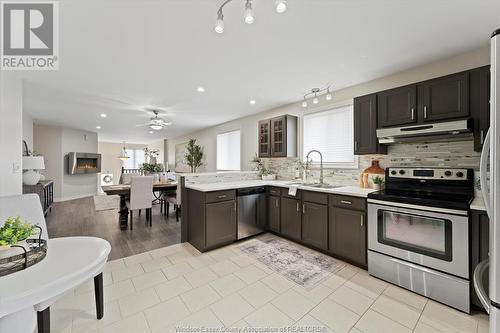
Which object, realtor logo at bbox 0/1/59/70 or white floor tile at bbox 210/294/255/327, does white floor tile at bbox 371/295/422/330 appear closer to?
white floor tile at bbox 210/294/255/327

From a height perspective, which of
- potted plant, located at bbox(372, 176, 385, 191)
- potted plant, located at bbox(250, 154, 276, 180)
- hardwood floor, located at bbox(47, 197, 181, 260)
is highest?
potted plant, located at bbox(250, 154, 276, 180)

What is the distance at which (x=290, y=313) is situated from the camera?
5.86ft

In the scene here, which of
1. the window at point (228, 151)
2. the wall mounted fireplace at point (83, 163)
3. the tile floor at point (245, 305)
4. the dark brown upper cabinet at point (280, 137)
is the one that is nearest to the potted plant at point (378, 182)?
the tile floor at point (245, 305)

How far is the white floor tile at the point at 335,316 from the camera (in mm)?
1640

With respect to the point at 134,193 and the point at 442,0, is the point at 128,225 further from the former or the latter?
the point at 442,0

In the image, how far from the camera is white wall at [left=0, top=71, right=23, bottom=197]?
2.55m

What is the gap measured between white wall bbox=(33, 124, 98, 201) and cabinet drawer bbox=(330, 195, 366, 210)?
27.9 feet

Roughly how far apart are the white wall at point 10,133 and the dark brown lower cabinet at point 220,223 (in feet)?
8.33

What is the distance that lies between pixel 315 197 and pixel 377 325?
1527 mm

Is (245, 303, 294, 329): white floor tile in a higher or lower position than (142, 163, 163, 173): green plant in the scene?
lower

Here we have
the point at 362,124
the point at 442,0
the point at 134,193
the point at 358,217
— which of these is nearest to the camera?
the point at 442,0

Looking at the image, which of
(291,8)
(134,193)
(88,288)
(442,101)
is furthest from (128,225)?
(442,101)

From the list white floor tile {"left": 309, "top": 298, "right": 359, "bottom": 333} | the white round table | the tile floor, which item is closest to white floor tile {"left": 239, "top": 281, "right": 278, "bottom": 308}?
the tile floor

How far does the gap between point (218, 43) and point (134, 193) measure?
10.6 ft
